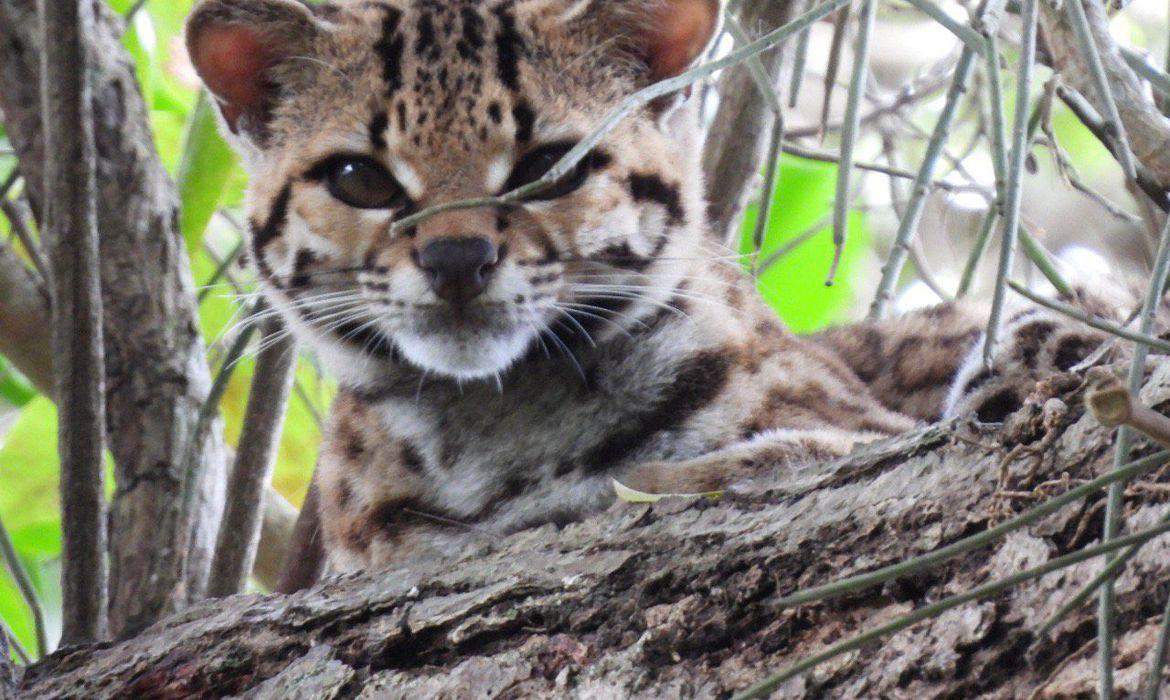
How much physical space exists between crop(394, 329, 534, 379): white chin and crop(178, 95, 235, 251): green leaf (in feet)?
4.29

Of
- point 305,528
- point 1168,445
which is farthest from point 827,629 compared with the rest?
point 305,528

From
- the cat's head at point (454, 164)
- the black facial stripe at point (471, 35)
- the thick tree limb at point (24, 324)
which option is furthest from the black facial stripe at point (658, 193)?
the thick tree limb at point (24, 324)

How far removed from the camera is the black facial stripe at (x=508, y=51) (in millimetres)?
3352

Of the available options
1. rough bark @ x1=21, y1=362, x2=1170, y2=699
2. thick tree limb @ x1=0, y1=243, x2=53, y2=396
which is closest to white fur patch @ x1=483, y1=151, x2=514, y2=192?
rough bark @ x1=21, y1=362, x2=1170, y2=699

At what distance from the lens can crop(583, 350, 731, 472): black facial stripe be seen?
3.25 meters

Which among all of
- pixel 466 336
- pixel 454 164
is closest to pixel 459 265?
pixel 466 336

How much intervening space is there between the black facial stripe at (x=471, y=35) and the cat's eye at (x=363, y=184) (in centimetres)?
35

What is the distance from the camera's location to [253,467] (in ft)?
12.1

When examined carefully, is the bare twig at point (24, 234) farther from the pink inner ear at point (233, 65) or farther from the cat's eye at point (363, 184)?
the cat's eye at point (363, 184)

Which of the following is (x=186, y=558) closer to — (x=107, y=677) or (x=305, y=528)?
(x=305, y=528)

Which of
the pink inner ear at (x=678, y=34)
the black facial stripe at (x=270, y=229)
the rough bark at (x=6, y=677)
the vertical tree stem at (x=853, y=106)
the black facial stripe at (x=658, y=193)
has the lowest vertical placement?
the rough bark at (x=6, y=677)

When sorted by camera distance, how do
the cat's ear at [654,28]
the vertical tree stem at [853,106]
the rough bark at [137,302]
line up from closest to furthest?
the vertical tree stem at [853,106], the cat's ear at [654,28], the rough bark at [137,302]

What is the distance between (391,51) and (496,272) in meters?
0.76

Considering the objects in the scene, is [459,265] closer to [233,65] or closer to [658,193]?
[658,193]
